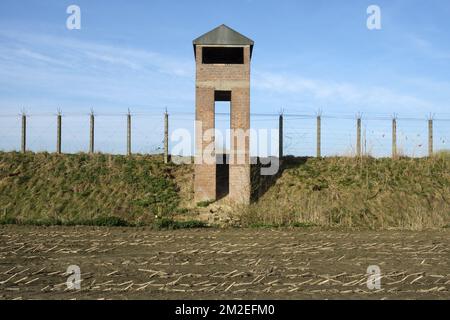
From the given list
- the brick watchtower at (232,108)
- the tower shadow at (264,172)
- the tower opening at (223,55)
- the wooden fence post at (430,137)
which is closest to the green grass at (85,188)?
the brick watchtower at (232,108)

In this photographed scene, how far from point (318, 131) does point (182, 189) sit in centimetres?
896

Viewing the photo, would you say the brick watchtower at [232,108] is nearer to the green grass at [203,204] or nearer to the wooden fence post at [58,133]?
the green grass at [203,204]

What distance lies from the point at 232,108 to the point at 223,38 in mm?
2807

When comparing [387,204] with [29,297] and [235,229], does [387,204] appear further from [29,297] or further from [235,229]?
[29,297]

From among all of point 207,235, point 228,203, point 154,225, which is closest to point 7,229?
point 154,225

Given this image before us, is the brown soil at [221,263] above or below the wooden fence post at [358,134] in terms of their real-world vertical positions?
below

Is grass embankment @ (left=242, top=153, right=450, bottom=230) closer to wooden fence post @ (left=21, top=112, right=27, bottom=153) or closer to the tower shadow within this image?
the tower shadow

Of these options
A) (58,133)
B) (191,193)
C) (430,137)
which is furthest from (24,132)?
(430,137)

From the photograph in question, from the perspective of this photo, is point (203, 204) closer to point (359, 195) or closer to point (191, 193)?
point (191, 193)

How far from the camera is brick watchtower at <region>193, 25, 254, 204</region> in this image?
18688 millimetres

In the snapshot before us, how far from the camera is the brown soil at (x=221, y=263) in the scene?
7.11 metres

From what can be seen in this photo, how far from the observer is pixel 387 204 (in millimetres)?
19375

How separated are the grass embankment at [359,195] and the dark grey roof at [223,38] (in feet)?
20.7

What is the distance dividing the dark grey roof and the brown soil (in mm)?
8069
